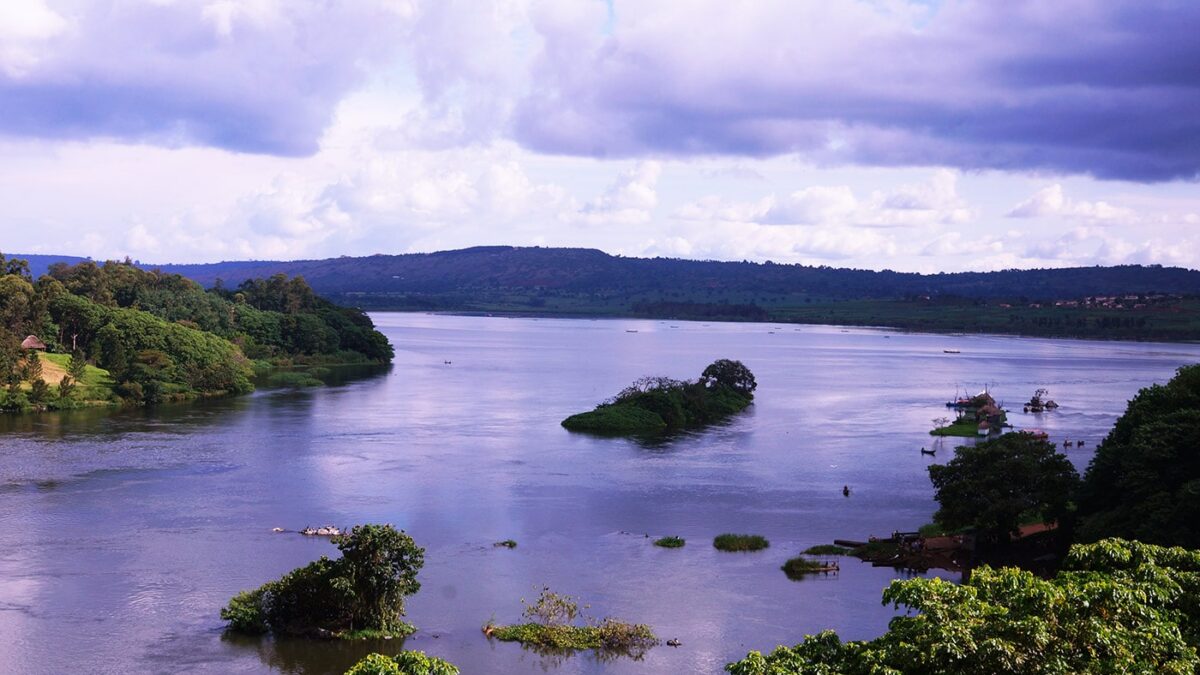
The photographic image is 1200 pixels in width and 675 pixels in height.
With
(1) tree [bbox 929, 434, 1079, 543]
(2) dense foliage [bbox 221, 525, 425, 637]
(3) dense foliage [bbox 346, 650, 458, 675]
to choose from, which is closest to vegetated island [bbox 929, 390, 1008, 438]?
(1) tree [bbox 929, 434, 1079, 543]

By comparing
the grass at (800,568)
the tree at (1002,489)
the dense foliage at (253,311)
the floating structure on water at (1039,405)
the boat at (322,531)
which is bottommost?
the grass at (800,568)

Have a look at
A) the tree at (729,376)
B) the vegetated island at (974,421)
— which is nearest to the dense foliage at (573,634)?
the vegetated island at (974,421)

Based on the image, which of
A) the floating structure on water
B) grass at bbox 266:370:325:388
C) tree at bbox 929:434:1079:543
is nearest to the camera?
tree at bbox 929:434:1079:543

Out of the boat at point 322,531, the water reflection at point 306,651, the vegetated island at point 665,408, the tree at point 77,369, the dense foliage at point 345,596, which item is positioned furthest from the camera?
the tree at point 77,369

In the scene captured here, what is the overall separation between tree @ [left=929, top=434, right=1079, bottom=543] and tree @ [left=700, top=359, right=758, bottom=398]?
4628 centimetres

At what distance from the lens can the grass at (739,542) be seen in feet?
128

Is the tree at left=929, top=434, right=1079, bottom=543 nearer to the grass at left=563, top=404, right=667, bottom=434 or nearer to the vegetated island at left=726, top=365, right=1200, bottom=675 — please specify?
the vegetated island at left=726, top=365, right=1200, bottom=675

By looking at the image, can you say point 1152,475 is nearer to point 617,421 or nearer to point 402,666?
point 402,666

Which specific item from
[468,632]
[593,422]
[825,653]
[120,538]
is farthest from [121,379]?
[825,653]

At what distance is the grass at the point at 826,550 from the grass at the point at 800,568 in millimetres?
1661

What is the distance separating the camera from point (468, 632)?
29.6 metres

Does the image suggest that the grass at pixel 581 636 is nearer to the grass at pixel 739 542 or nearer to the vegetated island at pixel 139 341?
the grass at pixel 739 542

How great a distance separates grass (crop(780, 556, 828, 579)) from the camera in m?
35.8

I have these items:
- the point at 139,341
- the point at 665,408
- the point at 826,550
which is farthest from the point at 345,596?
the point at 139,341
